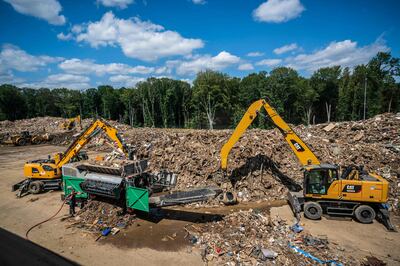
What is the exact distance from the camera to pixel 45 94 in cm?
6125

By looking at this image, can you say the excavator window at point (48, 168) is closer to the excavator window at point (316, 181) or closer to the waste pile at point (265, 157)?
the waste pile at point (265, 157)

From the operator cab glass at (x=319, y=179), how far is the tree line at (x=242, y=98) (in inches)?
733

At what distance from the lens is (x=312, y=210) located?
8961mm

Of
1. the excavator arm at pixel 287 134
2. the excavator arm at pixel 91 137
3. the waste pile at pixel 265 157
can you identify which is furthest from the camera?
the waste pile at pixel 265 157

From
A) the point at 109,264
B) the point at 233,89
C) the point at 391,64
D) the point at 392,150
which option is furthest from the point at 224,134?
the point at 391,64

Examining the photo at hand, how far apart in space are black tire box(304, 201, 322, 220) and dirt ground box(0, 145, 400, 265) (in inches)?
9.7

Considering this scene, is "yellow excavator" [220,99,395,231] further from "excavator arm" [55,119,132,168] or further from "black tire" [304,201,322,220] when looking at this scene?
"excavator arm" [55,119,132,168]

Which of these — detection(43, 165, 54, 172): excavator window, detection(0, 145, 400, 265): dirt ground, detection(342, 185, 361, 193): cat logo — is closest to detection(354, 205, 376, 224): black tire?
detection(0, 145, 400, 265): dirt ground

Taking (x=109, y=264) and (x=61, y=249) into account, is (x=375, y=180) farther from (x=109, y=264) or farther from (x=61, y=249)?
(x=61, y=249)

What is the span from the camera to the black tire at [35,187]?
12.1m

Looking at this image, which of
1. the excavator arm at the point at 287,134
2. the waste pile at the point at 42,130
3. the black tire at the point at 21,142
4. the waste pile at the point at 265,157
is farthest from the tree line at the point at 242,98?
the excavator arm at the point at 287,134

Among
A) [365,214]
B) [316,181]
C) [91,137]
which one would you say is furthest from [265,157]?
[91,137]

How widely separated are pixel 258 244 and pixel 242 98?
34616mm

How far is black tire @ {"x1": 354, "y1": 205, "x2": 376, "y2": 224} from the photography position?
27.8 ft
